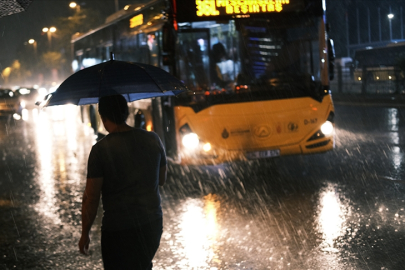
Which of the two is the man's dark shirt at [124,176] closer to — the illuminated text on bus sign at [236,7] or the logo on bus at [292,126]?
the illuminated text on bus sign at [236,7]

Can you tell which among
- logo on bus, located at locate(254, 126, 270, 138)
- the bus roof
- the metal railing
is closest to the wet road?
logo on bus, located at locate(254, 126, 270, 138)

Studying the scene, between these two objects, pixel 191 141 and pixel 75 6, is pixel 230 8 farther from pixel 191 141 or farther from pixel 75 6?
pixel 75 6

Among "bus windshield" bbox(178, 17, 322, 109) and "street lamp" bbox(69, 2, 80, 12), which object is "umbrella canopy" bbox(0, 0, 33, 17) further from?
"street lamp" bbox(69, 2, 80, 12)

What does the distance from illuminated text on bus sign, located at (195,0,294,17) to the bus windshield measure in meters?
0.18

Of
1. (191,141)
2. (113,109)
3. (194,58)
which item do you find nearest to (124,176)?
(113,109)

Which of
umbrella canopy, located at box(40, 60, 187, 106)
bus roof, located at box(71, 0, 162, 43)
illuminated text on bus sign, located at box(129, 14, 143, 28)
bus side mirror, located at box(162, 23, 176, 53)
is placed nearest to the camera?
umbrella canopy, located at box(40, 60, 187, 106)

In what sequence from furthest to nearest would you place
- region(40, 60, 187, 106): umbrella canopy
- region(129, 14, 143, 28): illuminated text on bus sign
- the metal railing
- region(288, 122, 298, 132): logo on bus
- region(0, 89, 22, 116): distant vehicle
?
region(0, 89, 22, 116): distant vehicle
the metal railing
region(129, 14, 143, 28): illuminated text on bus sign
region(288, 122, 298, 132): logo on bus
region(40, 60, 187, 106): umbrella canopy

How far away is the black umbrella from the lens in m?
3.91

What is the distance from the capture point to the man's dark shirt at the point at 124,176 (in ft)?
11.8

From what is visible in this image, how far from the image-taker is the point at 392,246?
5.95 m

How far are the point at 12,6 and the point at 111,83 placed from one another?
120 cm

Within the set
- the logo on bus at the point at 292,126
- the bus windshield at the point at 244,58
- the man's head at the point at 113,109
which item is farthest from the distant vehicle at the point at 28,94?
the man's head at the point at 113,109

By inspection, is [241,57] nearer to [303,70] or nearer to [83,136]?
[303,70]

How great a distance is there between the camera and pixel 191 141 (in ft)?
32.5
